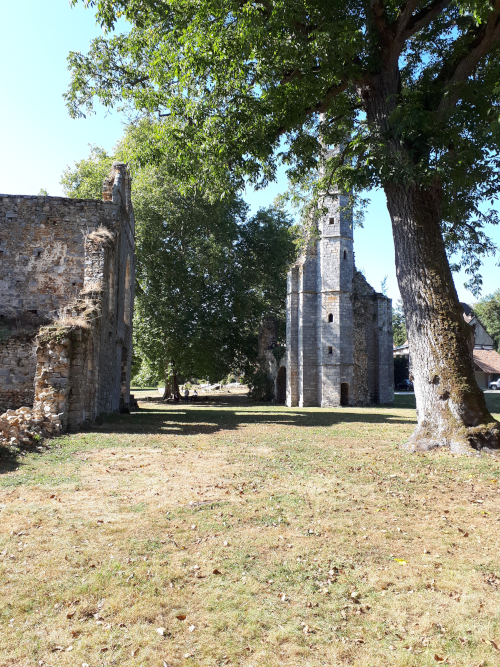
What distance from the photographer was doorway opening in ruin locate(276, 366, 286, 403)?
104 ft

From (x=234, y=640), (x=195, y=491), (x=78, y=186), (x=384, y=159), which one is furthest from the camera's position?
(x=78, y=186)

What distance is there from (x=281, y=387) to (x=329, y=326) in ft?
20.1

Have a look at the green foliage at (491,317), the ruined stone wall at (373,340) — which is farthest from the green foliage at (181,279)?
the green foliage at (491,317)

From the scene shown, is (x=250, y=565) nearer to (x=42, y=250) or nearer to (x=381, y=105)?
(x=381, y=105)

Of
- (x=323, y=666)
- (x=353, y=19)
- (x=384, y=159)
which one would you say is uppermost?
(x=353, y=19)

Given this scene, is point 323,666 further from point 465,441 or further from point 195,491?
point 465,441

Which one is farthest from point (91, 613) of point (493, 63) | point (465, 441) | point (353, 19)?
point (493, 63)

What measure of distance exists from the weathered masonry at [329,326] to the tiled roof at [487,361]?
18.1 m

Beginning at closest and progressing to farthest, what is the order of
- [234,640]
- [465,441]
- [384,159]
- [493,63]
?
1. [234,640]
2. [465,441]
3. [384,159]
4. [493,63]

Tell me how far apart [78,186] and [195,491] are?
32.1 m

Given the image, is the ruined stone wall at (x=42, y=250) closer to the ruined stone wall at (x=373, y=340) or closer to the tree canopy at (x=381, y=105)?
the tree canopy at (x=381, y=105)

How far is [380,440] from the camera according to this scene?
1122cm

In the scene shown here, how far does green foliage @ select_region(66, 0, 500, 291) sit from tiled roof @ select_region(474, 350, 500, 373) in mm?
35685

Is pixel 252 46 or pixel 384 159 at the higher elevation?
pixel 252 46
